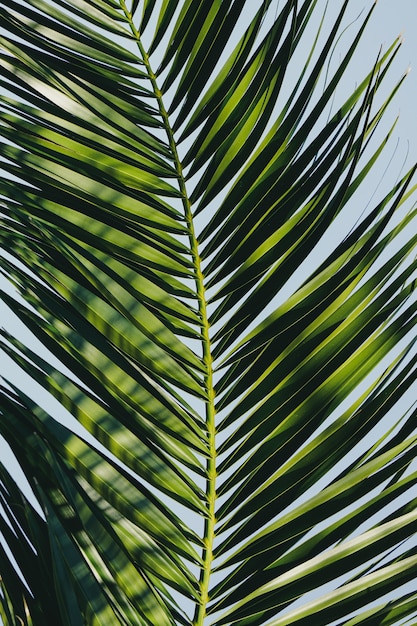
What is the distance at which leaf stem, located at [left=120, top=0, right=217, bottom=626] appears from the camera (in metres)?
0.81

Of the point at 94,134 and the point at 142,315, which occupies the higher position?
the point at 94,134

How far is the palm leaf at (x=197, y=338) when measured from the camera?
2.38 feet

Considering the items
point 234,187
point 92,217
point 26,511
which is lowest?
point 26,511

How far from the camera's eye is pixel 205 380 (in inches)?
35.5

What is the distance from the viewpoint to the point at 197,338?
0.93 metres

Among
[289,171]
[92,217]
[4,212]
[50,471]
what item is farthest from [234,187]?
[50,471]

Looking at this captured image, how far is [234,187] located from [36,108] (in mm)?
270

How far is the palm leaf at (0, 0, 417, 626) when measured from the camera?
72cm

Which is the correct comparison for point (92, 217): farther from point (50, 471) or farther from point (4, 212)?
point (50, 471)

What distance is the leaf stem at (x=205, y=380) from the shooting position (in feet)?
2.67

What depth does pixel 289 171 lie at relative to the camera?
2.92 feet

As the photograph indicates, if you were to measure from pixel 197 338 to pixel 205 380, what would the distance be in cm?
6

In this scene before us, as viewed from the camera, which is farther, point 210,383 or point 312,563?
point 210,383

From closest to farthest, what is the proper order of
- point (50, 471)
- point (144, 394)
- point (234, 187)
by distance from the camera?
point (50, 471) → point (144, 394) → point (234, 187)
